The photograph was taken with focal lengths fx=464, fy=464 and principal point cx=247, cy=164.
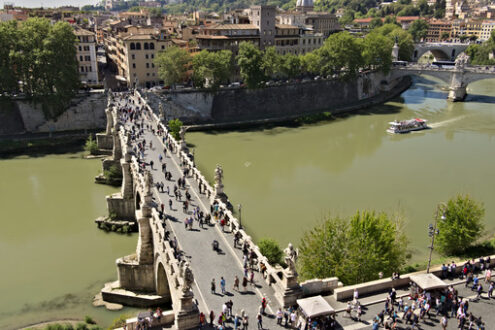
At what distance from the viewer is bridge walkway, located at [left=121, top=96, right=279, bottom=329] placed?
14.7 m

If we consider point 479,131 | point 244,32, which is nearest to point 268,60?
point 244,32

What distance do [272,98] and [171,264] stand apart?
40190 millimetres

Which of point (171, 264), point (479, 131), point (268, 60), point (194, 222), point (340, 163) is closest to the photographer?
point (171, 264)

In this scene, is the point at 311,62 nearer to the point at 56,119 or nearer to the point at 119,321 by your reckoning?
the point at 56,119

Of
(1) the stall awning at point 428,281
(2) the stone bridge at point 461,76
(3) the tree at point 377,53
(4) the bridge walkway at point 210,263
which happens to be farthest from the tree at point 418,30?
(1) the stall awning at point 428,281

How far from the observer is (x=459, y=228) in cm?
2122

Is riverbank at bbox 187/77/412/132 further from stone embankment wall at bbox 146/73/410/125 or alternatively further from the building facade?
the building facade

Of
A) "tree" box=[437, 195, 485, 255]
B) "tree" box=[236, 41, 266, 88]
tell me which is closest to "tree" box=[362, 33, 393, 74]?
"tree" box=[236, 41, 266, 88]

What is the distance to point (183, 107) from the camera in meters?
49.1

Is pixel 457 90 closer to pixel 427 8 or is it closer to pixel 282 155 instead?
pixel 282 155

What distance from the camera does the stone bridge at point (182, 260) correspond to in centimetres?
1442

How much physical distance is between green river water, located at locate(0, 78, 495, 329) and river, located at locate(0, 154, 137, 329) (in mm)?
55

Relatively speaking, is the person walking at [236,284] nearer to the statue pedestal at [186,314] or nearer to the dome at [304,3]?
the statue pedestal at [186,314]

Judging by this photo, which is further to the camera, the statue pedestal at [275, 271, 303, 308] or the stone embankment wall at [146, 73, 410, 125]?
the stone embankment wall at [146, 73, 410, 125]
